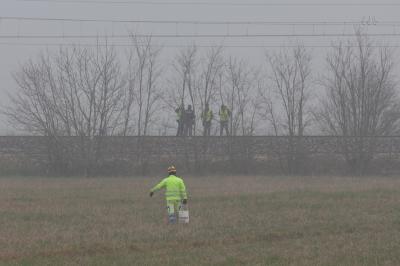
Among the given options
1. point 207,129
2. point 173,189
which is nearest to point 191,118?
point 207,129

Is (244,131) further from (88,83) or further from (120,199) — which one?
(120,199)

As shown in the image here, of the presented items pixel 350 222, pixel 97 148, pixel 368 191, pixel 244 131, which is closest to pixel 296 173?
pixel 244 131

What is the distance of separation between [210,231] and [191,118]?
106 feet

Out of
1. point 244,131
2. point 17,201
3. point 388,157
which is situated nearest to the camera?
point 17,201

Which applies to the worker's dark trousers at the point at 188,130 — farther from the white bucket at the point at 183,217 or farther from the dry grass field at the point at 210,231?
the white bucket at the point at 183,217

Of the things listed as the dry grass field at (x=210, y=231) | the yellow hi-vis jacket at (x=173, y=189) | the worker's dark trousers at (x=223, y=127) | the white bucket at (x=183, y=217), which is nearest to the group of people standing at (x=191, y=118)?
the worker's dark trousers at (x=223, y=127)

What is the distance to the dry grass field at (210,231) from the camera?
11.9 meters

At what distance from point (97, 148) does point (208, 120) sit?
7493mm

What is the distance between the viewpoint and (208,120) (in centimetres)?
4816

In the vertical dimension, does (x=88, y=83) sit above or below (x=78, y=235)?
above

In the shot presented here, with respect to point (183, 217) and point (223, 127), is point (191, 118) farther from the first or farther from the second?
point (183, 217)

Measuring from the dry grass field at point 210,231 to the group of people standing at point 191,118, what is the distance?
2317 centimetres

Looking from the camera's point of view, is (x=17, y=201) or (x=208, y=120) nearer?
(x=17, y=201)

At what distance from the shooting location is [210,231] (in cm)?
1520
